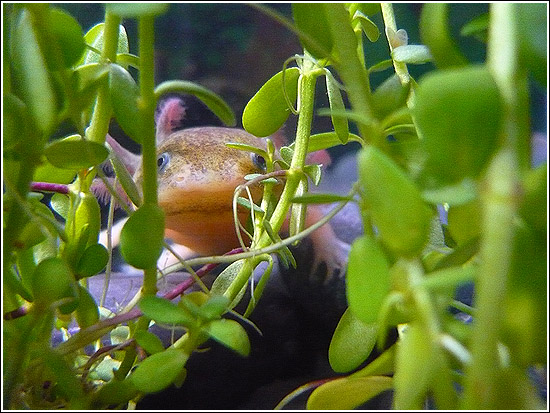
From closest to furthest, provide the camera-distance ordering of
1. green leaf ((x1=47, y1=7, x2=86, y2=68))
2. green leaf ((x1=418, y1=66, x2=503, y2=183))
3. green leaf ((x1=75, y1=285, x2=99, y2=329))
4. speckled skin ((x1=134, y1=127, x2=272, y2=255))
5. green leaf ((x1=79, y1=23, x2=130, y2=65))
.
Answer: green leaf ((x1=418, y1=66, x2=503, y2=183))
green leaf ((x1=47, y1=7, x2=86, y2=68))
green leaf ((x1=75, y1=285, x2=99, y2=329))
green leaf ((x1=79, y1=23, x2=130, y2=65))
speckled skin ((x1=134, y1=127, x2=272, y2=255))

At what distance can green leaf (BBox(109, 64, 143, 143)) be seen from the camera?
0.99ft

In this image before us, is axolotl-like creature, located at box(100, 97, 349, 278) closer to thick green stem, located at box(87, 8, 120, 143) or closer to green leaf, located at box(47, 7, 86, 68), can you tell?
thick green stem, located at box(87, 8, 120, 143)

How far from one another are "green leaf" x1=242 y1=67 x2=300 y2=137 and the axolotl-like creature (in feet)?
0.91

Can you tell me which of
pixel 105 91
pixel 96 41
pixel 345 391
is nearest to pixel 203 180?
pixel 96 41

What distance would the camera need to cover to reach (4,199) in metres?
0.31

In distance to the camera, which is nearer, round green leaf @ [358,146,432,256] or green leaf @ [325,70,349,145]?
round green leaf @ [358,146,432,256]

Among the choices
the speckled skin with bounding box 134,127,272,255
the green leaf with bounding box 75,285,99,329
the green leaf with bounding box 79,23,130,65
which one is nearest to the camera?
the green leaf with bounding box 75,285,99,329

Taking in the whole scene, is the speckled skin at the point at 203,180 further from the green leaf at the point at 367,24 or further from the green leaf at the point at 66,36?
the green leaf at the point at 66,36

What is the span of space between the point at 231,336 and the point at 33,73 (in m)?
0.18

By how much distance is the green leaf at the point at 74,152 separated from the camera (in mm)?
319

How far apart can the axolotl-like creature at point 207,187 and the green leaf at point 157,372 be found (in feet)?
1.56

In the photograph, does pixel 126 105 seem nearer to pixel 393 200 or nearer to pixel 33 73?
pixel 33 73

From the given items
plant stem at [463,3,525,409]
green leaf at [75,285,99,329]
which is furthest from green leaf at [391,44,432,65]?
green leaf at [75,285,99,329]

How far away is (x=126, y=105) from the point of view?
11.8 inches
